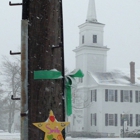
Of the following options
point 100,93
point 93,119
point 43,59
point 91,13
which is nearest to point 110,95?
point 100,93

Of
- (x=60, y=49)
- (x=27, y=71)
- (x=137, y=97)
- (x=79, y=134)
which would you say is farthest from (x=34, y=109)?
(x=137, y=97)

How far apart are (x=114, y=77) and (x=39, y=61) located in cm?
4372

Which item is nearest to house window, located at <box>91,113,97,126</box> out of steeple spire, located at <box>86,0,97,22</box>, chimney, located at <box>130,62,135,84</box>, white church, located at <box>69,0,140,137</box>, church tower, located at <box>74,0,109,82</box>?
white church, located at <box>69,0,140,137</box>

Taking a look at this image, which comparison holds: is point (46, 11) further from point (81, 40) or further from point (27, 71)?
point (81, 40)

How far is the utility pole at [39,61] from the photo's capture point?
9.18 ft

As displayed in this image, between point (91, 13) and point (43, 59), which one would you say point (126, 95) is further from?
point (43, 59)

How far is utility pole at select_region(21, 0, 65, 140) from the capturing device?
2.80 m

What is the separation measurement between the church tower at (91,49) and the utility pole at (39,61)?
43.4 metres

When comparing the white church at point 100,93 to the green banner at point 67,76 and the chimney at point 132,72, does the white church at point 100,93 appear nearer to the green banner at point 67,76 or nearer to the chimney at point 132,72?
the chimney at point 132,72

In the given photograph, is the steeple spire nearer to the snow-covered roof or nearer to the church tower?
the church tower

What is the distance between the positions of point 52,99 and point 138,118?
1703 inches

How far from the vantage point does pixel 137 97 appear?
45.1 meters

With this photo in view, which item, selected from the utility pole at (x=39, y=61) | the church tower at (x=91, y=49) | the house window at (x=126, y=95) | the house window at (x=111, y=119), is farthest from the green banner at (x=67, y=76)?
the church tower at (x=91, y=49)

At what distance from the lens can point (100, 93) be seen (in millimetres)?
43500
